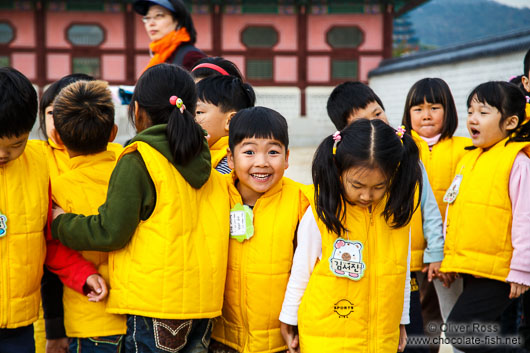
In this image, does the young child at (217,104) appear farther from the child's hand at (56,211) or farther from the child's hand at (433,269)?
the child's hand at (433,269)

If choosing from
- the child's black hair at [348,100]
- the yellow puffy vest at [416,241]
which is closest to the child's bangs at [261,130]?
the child's black hair at [348,100]

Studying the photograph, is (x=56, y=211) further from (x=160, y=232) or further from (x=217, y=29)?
(x=217, y=29)

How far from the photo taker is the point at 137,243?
1.81 m

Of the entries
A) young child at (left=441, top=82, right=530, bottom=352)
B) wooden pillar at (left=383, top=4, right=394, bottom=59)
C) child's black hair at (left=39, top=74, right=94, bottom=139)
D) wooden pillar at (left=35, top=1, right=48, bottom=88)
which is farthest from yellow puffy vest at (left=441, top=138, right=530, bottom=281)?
wooden pillar at (left=35, top=1, right=48, bottom=88)

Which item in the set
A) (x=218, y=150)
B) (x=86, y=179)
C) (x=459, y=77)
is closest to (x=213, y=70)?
(x=218, y=150)

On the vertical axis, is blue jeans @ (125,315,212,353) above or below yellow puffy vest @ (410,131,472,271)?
below

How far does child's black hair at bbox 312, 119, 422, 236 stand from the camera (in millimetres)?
1861

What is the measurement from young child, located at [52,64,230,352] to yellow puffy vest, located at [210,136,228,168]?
46 centimetres

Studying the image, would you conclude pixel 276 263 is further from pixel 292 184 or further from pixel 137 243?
pixel 137 243

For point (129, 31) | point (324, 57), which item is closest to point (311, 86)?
point (324, 57)

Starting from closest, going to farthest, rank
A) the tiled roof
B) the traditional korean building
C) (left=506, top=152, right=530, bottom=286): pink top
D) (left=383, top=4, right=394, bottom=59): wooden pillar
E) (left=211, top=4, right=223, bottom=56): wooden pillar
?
(left=506, top=152, right=530, bottom=286): pink top, the tiled roof, the traditional korean building, (left=211, top=4, right=223, bottom=56): wooden pillar, (left=383, top=4, right=394, bottom=59): wooden pillar

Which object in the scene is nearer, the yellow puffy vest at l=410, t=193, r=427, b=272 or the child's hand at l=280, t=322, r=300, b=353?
the child's hand at l=280, t=322, r=300, b=353

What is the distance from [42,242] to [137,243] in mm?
374

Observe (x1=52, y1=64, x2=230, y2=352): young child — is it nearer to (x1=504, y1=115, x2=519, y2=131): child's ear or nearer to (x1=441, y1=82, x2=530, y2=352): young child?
(x1=441, y1=82, x2=530, y2=352): young child
